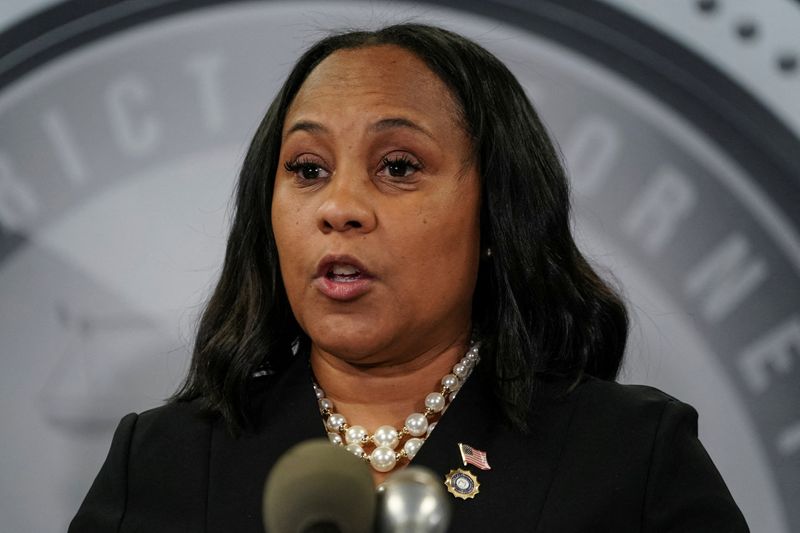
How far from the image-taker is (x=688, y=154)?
228 cm

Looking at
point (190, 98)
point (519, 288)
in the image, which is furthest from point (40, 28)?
point (519, 288)

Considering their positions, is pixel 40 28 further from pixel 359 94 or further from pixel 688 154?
pixel 688 154

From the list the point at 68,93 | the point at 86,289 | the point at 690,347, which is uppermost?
the point at 68,93

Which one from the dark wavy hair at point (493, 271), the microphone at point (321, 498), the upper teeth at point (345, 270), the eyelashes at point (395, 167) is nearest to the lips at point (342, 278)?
the upper teeth at point (345, 270)

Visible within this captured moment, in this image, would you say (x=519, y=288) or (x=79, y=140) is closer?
(x=519, y=288)

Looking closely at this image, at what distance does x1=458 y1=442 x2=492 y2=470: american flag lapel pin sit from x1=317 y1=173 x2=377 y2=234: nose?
34cm

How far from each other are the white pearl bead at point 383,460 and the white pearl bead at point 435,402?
102 millimetres

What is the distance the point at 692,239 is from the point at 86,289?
3.95ft

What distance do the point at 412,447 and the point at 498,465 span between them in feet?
0.43

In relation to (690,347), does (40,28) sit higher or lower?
higher

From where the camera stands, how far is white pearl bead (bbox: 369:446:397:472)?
1.68 m

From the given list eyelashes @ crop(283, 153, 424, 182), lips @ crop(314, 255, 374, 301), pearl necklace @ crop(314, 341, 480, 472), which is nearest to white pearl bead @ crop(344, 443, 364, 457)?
pearl necklace @ crop(314, 341, 480, 472)

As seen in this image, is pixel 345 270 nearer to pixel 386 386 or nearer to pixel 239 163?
pixel 386 386

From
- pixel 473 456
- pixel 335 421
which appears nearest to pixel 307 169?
pixel 335 421
